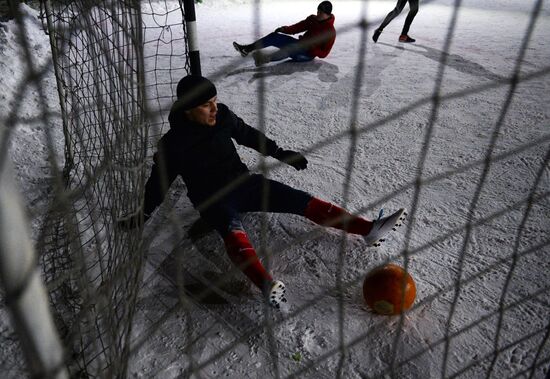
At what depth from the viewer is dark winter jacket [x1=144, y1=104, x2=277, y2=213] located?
1.92 metres

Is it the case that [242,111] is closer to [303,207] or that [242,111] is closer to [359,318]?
[303,207]

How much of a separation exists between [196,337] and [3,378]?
65 centimetres

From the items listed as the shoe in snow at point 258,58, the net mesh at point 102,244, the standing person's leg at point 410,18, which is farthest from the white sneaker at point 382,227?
the standing person's leg at point 410,18

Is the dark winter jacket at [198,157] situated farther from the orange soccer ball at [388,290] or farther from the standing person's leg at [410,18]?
the standing person's leg at [410,18]

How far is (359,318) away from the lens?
176cm

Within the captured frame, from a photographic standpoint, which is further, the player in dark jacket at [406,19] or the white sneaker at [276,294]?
the player in dark jacket at [406,19]

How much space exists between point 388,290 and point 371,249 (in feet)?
1.49

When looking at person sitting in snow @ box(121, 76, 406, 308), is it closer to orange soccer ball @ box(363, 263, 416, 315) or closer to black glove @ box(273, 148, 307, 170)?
black glove @ box(273, 148, 307, 170)

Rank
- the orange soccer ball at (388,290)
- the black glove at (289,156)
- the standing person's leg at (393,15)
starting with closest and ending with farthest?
1. the orange soccer ball at (388,290)
2. the black glove at (289,156)
3. the standing person's leg at (393,15)

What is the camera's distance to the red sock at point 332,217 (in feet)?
6.90

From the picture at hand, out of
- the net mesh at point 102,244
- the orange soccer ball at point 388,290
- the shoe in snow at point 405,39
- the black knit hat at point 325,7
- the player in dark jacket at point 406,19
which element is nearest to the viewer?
the net mesh at point 102,244

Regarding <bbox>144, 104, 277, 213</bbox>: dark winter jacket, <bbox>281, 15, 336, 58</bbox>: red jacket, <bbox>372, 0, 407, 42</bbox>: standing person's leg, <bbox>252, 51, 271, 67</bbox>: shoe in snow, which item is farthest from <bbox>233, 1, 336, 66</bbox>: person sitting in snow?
<bbox>144, 104, 277, 213</bbox>: dark winter jacket

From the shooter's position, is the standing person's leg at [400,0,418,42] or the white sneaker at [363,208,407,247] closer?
the white sneaker at [363,208,407,247]

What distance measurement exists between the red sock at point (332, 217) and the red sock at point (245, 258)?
15.0 inches
